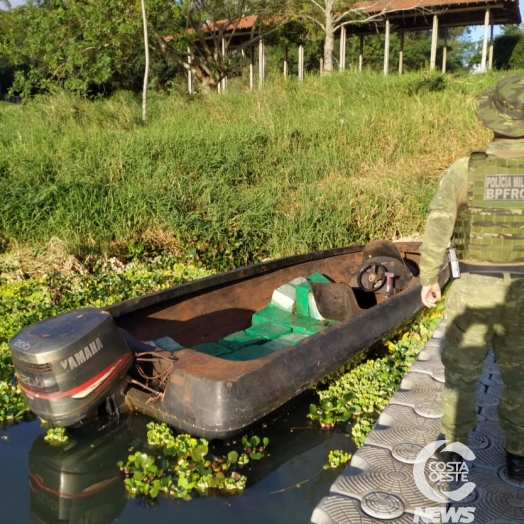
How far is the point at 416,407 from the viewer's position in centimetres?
386

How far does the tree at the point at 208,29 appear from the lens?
1838 cm

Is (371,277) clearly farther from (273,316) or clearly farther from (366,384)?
(366,384)

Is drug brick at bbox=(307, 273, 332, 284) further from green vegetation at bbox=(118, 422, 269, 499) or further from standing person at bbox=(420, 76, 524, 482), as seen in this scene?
standing person at bbox=(420, 76, 524, 482)

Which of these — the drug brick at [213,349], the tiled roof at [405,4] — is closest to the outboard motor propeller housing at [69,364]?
the drug brick at [213,349]

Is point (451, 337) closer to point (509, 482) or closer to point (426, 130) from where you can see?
point (509, 482)

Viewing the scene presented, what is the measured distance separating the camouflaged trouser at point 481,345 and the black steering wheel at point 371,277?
297cm

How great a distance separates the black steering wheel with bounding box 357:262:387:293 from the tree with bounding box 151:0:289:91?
45.8 feet

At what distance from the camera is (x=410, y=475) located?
316 cm

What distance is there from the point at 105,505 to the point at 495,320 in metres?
2.49

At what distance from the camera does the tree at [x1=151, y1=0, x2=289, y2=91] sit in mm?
Result: 18375

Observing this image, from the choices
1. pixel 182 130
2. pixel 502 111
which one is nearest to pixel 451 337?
pixel 502 111

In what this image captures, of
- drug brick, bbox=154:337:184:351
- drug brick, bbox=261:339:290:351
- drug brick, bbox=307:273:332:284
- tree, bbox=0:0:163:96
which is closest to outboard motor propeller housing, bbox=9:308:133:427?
drug brick, bbox=154:337:184:351

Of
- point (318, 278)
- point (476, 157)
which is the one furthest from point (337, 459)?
point (318, 278)

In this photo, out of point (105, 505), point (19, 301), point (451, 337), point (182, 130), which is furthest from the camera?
point (182, 130)
